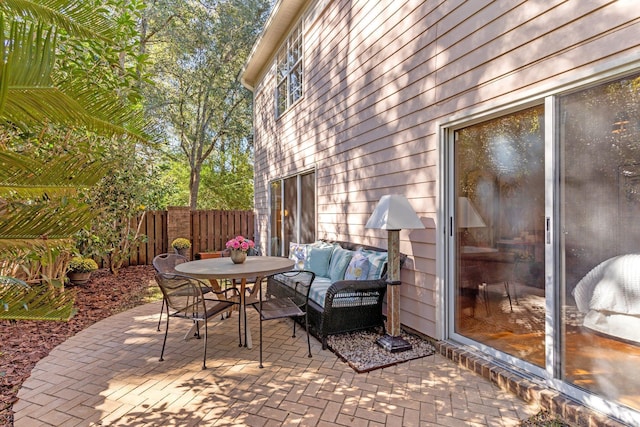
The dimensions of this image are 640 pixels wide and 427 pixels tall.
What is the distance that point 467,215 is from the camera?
310 cm

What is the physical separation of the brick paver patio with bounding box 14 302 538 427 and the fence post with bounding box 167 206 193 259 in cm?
553

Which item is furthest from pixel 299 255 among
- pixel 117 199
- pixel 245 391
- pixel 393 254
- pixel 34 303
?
pixel 34 303

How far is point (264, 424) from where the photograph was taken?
220 centimetres

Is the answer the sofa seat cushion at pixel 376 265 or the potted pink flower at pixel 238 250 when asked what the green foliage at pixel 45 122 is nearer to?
the potted pink flower at pixel 238 250

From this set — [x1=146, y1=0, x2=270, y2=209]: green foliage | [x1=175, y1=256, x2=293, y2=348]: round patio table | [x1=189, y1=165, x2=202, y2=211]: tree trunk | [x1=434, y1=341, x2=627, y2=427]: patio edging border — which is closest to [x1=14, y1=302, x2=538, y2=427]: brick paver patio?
[x1=434, y1=341, x2=627, y2=427]: patio edging border

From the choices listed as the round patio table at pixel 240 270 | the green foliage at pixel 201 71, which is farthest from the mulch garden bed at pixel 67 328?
the green foliage at pixel 201 71

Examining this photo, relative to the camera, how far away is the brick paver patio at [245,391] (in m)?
2.27

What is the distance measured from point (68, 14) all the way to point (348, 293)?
300cm

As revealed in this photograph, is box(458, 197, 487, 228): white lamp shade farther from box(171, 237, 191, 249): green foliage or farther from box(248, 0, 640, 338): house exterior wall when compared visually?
box(171, 237, 191, 249): green foliage

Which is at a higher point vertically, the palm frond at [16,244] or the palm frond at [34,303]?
the palm frond at [16,244]

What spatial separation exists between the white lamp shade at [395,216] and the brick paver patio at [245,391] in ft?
4.19

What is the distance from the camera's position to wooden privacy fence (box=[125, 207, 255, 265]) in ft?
28.0

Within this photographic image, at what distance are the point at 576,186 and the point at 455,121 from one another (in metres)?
1.18

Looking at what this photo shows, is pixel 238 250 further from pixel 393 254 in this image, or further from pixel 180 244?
pixel 180 244
